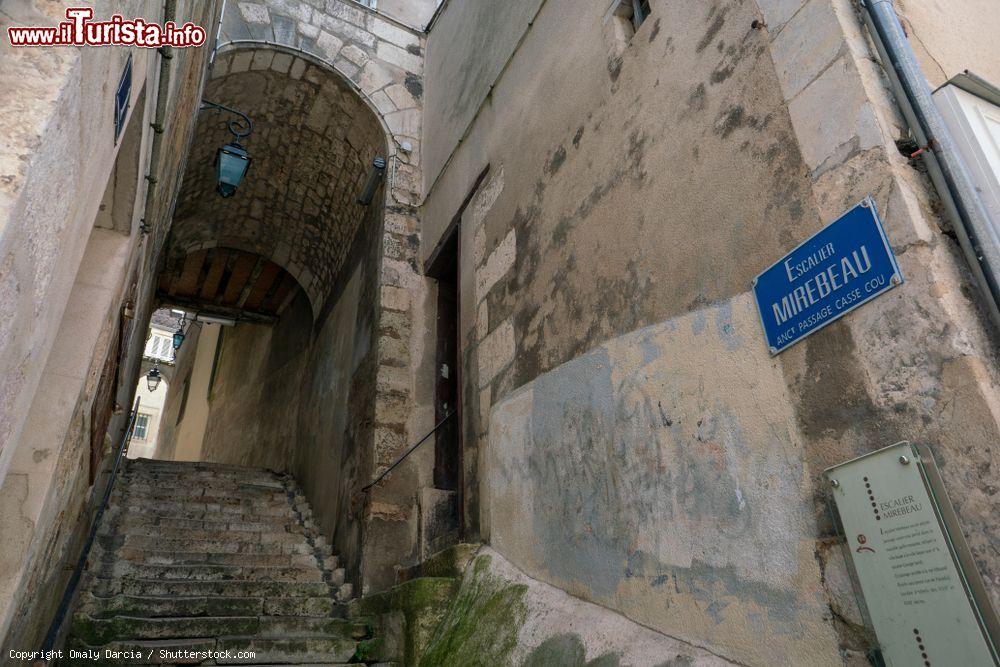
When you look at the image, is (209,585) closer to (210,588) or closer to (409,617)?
(210,588)

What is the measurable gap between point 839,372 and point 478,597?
1894 millimetres

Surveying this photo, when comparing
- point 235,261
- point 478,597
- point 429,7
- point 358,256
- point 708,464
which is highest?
point 429,7

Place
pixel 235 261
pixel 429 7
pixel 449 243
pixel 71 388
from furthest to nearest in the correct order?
pixel 235 261, pixel 429 7, pixel 449 243, pixel 71 388

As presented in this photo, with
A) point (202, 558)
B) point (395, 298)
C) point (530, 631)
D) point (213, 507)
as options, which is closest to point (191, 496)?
point (213, 507)

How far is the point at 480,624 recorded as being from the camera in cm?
264

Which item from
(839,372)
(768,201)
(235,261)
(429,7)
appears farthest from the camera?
(235,261)

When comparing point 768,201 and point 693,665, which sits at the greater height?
point 768,201

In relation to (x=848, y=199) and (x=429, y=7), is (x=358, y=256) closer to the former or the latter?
(x=429, y=7)

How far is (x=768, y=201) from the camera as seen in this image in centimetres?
186

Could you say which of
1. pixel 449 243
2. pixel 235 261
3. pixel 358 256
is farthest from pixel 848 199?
pixel 235 261

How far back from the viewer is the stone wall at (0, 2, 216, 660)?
111 centimetres

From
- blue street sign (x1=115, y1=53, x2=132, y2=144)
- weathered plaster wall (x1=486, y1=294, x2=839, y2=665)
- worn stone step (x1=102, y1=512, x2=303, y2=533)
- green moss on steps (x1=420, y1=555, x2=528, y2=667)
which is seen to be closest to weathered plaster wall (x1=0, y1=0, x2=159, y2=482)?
blue street sign (x1=115, y1=53, x2=132, y2=144)

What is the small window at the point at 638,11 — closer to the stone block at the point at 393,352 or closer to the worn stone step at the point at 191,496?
the stone block at the point at 393,352

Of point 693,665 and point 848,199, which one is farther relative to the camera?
point 693,665
